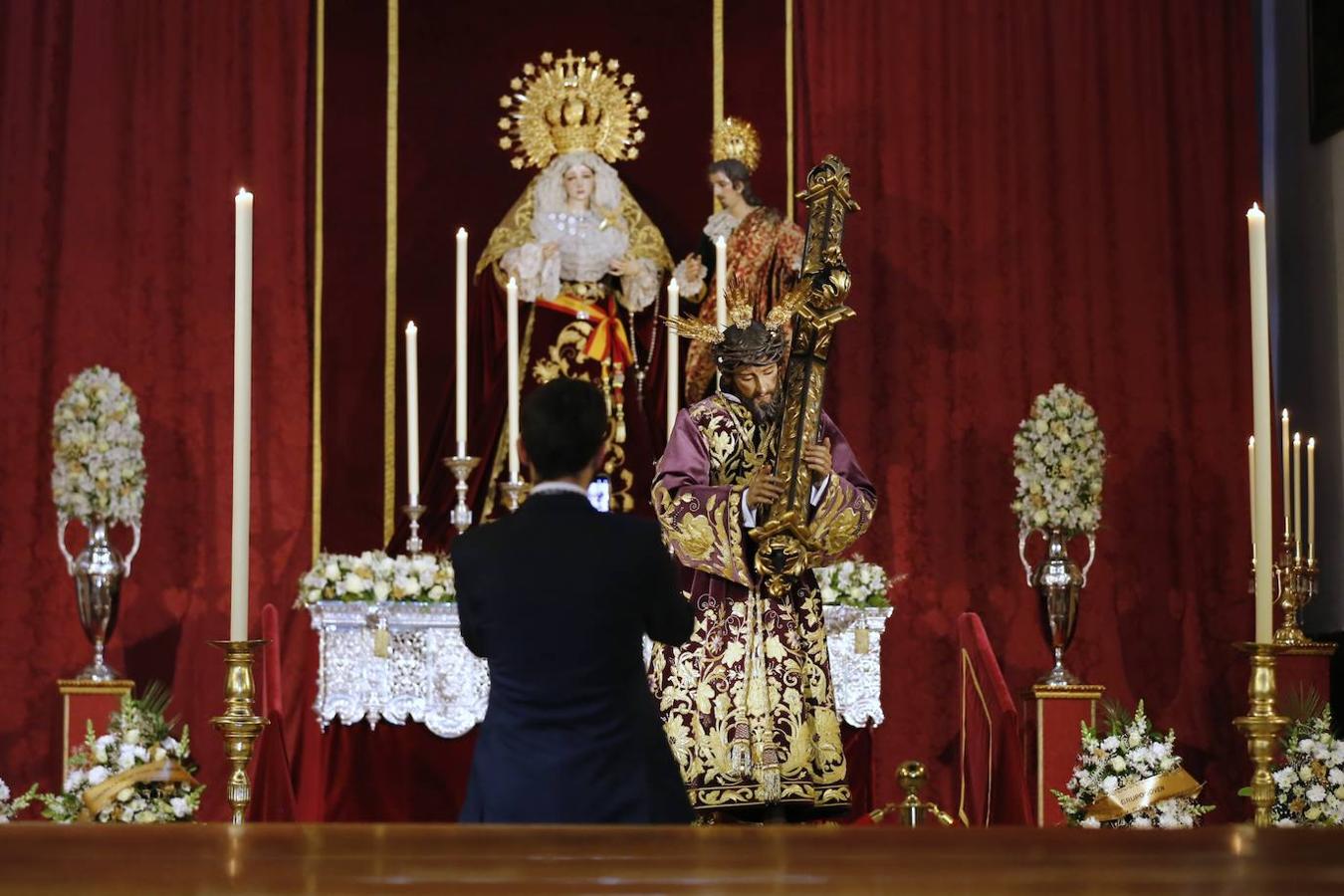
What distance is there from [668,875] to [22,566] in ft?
19.3

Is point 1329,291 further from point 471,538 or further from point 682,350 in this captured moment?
point 471,538

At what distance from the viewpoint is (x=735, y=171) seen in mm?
6996

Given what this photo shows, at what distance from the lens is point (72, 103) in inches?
285

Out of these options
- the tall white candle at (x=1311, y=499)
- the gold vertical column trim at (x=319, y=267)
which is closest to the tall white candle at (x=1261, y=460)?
the tall white candle at (x=1311, y=499)

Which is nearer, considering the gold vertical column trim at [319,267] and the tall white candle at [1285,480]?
the tall white candle at [1285,480]

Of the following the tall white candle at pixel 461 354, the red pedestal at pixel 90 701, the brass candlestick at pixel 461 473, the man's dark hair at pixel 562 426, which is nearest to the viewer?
the man's dark hair at pixel 562 426

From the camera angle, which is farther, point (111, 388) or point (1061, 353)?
point (1061, 353)

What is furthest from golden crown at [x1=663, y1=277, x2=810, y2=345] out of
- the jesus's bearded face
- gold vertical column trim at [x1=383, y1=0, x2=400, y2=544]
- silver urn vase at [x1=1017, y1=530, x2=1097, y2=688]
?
gold vertical column trim at [x1=383, y1=0, x2=400, y2=544]

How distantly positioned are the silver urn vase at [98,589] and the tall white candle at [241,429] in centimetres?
327

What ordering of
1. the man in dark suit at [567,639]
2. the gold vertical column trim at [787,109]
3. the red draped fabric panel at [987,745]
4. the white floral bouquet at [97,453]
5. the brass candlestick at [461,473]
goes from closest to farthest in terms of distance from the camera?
the man in dark suit at [567,639] < the red draped fabric panel at [987,745] < the brass candlestick at [461,473] < the white floral bouquet at [97,453] < the gold vertical column trim at [787,109]

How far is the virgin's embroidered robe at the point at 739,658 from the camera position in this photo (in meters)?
4.45

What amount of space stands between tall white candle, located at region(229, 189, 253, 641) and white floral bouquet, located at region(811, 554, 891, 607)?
2.90 metres

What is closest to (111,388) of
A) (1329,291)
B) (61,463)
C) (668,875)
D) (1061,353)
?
(61,463)

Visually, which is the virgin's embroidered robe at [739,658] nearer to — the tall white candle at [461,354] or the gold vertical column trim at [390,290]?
the tall white candle at [461,354]
